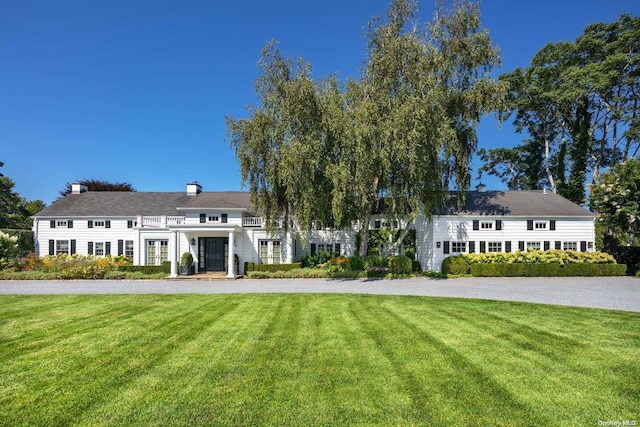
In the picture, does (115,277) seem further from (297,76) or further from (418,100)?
(418,100)

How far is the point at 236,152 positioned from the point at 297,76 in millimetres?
5466

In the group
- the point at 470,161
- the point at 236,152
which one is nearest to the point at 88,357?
the point at 236,152

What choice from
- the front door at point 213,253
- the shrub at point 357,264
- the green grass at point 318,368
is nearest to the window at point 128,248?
the front door at point 213,253

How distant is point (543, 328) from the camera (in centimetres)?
760

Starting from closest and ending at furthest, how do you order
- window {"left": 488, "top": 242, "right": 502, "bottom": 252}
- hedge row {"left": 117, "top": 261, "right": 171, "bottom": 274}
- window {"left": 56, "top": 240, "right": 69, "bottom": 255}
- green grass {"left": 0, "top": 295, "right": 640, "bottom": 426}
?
green grass {"left": 0, "top": 295, "right": 640, "bottom": 426}, hedge row {"left": 117, "top": 261, "right": 171, "bottom": 274}, window {"left": 488, "top": 242, "right": 502, "bottom": 252}, window {"left": 56, "top": 240, "right": 69, "bottom": 255}

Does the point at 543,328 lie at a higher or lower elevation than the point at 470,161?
lower

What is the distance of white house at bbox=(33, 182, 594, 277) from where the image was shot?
23547 millimetres

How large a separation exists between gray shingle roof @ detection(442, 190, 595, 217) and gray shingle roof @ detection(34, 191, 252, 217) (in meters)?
16.2

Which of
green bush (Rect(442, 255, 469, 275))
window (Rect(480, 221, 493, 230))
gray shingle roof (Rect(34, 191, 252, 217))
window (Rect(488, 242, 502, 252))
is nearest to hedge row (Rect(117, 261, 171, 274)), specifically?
gray shingle roof (Rect(34, 191, 252, 217))

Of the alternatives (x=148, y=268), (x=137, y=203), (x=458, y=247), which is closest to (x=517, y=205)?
(x=458, y=247)

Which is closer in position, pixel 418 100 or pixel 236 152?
pixel 418 100

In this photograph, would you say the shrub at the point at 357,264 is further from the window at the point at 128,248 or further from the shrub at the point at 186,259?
the window at the point at 128,248

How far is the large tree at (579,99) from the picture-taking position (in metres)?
28.6

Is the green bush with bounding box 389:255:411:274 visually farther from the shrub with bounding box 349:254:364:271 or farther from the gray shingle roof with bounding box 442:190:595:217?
the gray shingle roof with bounding box 442:190:595:217
